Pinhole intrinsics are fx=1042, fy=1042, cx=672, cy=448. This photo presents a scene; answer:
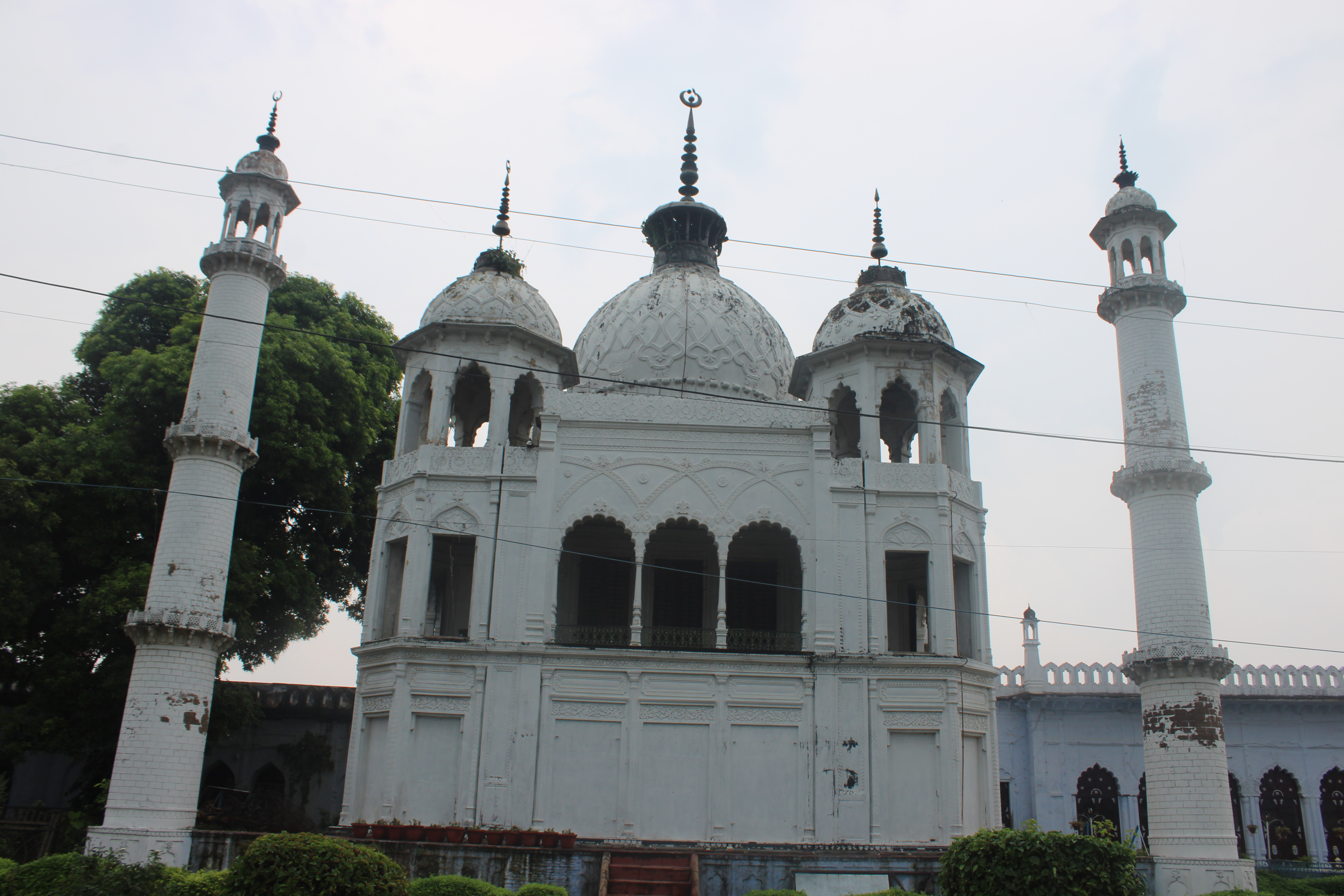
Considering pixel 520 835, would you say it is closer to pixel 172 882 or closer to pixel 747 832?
pixel 747 832

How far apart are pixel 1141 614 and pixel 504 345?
14248 millimetres

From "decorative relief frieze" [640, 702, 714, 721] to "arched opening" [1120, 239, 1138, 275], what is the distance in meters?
12.8

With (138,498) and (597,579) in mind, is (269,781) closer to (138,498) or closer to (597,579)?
(138,498)

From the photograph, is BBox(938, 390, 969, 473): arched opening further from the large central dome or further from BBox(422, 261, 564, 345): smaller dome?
BBox(422, 261, 564, 345): smaller dome

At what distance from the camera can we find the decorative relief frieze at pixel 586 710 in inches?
798

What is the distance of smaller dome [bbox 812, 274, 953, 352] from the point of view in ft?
76.6

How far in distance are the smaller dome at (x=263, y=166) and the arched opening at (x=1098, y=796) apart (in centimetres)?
2515

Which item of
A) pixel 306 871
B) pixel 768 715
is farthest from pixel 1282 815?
pixel 306 871

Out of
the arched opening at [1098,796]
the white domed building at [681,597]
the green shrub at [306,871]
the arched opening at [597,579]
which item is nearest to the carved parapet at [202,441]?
the white domed building at [681,597]

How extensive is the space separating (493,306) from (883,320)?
8858mm

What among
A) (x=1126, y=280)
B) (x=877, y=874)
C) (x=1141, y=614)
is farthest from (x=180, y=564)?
(x=1126, y=280)

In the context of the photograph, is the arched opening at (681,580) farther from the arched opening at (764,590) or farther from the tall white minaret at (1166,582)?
the tall white minaret at (1166,582)

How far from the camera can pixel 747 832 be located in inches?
773

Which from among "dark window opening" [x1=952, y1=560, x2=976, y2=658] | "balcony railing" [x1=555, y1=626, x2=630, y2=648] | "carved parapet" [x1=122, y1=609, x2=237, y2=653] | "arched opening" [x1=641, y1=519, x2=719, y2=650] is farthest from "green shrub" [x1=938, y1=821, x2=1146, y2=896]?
"carved parapet" [x1=122, y1=609, x2=237, y2=653]
